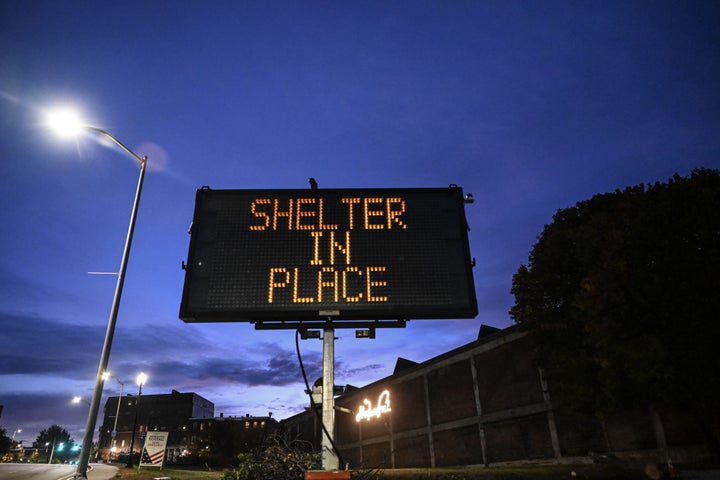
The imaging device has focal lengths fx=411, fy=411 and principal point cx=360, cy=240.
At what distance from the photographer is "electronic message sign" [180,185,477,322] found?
7777 millimetres

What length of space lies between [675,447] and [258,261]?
16.9m

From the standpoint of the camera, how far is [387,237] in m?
8.33

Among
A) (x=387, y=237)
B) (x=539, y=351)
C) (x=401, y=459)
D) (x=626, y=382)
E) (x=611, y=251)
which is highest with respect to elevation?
(x=611, y=251)

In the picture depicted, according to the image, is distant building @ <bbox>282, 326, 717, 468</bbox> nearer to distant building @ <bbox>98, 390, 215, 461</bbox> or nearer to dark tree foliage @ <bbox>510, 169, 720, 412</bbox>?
dark tree foliage @ <bbox>510, 169, 720, 412</bbox>

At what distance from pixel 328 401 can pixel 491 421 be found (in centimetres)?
1880

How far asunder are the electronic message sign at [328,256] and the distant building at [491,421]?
18.4ft

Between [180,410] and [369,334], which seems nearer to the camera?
[369,334]

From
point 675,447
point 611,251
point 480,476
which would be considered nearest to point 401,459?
point 675,447

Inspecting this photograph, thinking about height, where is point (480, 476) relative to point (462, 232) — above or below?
below

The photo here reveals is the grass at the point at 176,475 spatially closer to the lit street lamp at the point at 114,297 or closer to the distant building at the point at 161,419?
the lit street lamp at the point at 114,297

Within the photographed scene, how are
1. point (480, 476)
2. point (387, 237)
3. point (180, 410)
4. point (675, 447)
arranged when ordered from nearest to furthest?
1. point (480, 476)
2. point (387, 237)
3. point (675, 447)
4. point (180, 410)

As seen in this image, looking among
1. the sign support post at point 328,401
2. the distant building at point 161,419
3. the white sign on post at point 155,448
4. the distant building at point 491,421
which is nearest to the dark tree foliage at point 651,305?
the distant building at point 491,421

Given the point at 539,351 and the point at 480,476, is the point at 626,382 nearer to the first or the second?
the point at 539,351

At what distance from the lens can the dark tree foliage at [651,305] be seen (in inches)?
417
